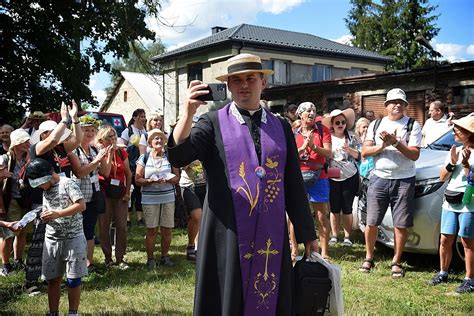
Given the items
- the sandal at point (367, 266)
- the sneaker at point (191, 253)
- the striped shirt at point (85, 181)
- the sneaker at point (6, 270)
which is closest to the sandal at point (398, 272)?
the sandal at point (367, 266)

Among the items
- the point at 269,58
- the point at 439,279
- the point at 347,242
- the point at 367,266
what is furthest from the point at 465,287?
the point at 269,58

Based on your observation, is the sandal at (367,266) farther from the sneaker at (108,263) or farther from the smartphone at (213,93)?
the smartphone at (213,93)

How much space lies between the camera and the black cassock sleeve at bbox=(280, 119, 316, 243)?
3164 millimetres

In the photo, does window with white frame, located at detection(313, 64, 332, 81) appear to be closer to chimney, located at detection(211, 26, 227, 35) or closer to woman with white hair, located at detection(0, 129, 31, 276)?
chimney, located at detection(211, 26, 227, 35)

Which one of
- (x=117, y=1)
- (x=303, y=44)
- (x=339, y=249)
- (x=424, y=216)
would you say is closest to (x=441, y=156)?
(x=424, y=216)

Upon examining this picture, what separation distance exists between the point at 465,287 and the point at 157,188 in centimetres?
371

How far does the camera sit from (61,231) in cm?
411

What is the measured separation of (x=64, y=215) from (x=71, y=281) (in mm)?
573

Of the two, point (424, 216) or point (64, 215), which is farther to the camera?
point (424, 216)

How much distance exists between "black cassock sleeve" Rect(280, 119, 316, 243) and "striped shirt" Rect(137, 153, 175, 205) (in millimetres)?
3245

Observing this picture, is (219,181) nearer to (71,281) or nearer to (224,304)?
(224,304)

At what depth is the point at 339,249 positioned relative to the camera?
696 centimetres

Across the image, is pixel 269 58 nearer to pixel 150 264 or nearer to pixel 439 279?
pixel 150 264

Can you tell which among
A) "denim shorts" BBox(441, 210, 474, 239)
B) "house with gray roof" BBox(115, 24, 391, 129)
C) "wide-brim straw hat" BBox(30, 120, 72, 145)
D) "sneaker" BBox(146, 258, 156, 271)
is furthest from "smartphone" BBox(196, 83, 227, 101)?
"house with gray roof" BBox(115, 24, 391, 129)
